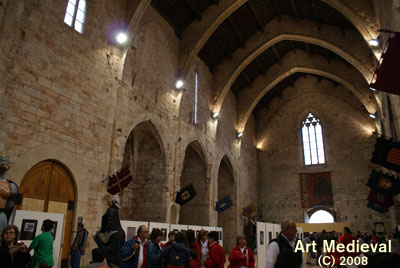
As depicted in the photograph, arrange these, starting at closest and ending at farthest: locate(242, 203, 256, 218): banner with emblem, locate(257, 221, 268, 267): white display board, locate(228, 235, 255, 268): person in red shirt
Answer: locate(228, 235, 255, 268): person in red shirt < locate(257, 221, 268, 267): white display board < locate(242, 203, 256, 218): banner with emblem

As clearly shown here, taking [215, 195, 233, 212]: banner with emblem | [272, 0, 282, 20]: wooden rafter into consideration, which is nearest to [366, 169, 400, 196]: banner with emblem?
[215, 195, 233, 212]: banner with emblem

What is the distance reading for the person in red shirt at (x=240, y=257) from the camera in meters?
4.36

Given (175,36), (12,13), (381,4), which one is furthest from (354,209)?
(12,13)

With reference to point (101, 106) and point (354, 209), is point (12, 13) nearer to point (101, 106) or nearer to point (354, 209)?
point (101, 106)

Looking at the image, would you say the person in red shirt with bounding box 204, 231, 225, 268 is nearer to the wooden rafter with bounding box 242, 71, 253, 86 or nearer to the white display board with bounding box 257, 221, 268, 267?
the white display board with bounding box 257, 221, 268, 267

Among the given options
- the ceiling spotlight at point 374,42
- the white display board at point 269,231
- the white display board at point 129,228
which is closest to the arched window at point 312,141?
the ceiling spotlight at point 374,42

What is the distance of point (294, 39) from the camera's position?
15047 millimetres

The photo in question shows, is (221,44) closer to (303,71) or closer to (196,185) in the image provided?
(303,71)

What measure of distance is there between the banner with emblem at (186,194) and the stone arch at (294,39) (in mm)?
5646

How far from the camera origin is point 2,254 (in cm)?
251

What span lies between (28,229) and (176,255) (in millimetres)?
2755

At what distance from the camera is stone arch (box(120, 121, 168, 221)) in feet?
36.7

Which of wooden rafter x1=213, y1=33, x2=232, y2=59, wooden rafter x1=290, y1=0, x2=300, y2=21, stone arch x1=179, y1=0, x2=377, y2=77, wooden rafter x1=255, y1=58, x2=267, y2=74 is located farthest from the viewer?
wooden rafter x1=255, y1=58, x2=267, y2=74

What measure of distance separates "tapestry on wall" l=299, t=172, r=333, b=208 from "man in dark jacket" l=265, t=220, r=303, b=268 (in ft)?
55.8
